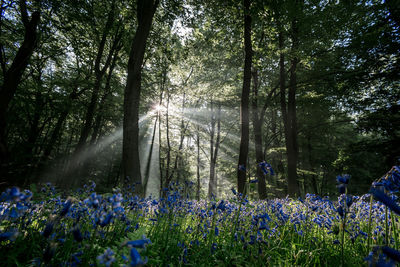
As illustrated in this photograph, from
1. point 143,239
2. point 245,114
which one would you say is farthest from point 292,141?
point 143,239

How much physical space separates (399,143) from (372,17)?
5633mm

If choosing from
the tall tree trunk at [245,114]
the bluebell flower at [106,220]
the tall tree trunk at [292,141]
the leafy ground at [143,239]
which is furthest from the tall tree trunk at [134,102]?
the tall tree trunk at [292,141]

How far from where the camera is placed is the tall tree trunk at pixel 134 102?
21.6 feet

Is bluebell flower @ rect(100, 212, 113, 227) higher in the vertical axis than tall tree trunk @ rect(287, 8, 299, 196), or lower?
lower

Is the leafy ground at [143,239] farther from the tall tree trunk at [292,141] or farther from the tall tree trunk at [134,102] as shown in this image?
the tall tree trunk at [292,141]

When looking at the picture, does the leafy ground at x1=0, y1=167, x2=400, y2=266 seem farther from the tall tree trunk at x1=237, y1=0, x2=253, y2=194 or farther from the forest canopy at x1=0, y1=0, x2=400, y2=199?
the tall tree trunk at x1=237, y1=0, x2=253, y2=194

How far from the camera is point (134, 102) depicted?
23.3 feet

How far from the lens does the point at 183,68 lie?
62.4 feet

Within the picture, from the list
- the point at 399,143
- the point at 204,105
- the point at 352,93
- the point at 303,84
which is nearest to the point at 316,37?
the point at 303,84

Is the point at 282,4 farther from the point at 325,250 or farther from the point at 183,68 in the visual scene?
the point at 183,68

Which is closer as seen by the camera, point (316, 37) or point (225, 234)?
point (225, 234)

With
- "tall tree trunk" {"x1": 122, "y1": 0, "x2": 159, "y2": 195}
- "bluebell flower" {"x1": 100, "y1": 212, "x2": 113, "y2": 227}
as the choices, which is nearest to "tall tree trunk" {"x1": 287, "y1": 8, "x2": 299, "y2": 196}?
"tall tree trunk" {"x1": 122, "y1": 0, "x2": 159, "y2": 195}

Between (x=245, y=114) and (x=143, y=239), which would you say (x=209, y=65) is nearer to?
(x=245, y=114)

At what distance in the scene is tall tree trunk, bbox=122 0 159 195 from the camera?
6.57 metres
